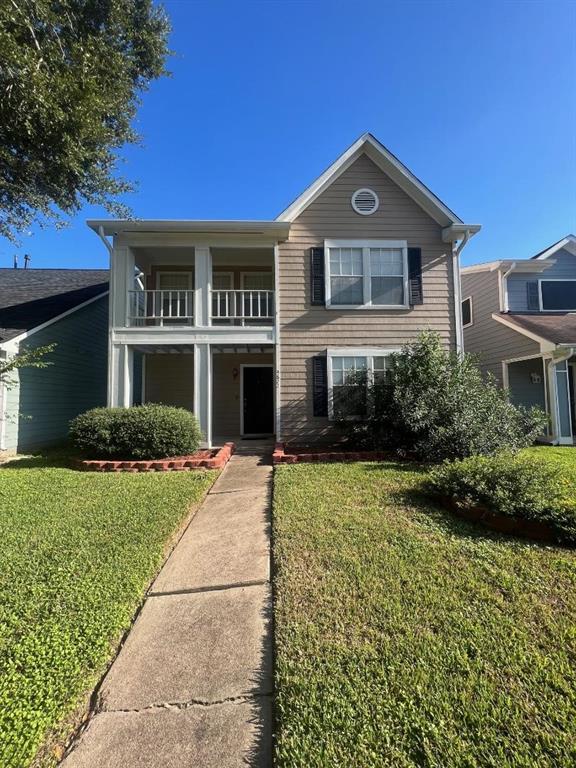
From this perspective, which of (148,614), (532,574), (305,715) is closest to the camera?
(305,715)

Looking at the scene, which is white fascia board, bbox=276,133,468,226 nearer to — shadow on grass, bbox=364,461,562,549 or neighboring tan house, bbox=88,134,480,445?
neighboring tan house, bbox=88,134,480,445

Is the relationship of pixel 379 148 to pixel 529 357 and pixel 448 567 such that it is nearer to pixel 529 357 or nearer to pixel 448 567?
pixel 529 357

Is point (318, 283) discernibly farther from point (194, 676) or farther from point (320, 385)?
point (194, 676)

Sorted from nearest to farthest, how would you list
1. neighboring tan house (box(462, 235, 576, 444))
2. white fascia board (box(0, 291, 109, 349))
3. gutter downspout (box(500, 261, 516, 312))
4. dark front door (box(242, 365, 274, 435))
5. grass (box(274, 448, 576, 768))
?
grass (box(274, 448, 576, 768)) → white fascia board (box(0, 291, 109, 349)) → neighboring tan house (box(462, 235, 576, 444)) → dark front door (box(242, 365, 274, 435)) → gutter downspout (box(500, 261, 516, 312))

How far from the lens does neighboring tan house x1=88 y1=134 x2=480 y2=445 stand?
942 centimetres

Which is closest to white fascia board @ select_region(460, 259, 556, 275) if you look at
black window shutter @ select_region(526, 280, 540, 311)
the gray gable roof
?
black window shutter @ select_region(526, 280, 540, 311)

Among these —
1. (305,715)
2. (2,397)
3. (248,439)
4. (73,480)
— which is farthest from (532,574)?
(2,397)

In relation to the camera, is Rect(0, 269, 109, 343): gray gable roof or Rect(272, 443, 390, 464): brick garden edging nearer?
Rect(272, 443, 390, 464): brick garden edging

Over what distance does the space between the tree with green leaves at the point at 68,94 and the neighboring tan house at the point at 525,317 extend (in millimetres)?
11319

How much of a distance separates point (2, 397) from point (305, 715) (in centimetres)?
978

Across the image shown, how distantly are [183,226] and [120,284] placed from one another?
2.14m

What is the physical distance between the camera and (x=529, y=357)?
35.8 feet

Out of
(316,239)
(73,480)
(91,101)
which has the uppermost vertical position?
(91,101)

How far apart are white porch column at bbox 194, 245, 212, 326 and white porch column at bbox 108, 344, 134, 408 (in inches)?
76.6
